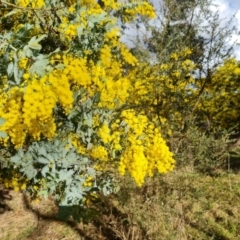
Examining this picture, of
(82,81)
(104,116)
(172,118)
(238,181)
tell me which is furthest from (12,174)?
(238,181)

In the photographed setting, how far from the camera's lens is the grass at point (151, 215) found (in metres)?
4.98

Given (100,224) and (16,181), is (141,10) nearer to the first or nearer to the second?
(16,181)

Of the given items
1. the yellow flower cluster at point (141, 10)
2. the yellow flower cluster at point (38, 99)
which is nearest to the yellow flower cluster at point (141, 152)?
the yellow flower cluster at point (38, 99)

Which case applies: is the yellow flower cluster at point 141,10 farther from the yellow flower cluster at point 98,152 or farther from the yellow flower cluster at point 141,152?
the yellow flower cluster at point 98,152

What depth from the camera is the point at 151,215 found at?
5.06 m

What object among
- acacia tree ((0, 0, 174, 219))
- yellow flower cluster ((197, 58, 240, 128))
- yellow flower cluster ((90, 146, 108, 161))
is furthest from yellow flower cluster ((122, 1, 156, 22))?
yellow flower cluster ((197, 58, 240, 128))

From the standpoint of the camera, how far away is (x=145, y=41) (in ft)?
24.0

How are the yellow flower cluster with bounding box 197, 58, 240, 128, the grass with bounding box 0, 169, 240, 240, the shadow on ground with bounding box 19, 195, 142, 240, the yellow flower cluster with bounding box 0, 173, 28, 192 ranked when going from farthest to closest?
1. the yellow flower cluster with bounding box 197, 58, 240, 128
2. the shadow on ground with bounding box 19, 195, 142, 240
3. the grass with bounding box 0, 169, 240, 240
4. the yellow flower cluster with bounding box 0, 173, 28, 192

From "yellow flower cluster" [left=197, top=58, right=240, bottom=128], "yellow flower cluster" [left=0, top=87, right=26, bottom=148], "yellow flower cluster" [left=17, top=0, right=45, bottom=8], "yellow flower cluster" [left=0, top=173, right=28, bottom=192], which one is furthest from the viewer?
"yellow flower cluster" [left=197, top=58, right=240, bottom=128]

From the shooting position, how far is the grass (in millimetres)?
4984

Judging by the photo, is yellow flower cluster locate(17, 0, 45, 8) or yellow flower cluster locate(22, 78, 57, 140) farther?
yellow flower cluster locate(17, 0, 45, 8)

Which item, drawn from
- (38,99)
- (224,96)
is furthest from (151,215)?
(224,96)

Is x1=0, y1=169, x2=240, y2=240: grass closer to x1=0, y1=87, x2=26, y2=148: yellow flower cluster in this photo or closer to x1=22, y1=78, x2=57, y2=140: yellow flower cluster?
x1=0, y1=87, x2=26, y2=148: yellow flower cluster

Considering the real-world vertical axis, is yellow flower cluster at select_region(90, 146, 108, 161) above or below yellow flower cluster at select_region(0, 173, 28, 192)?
above
